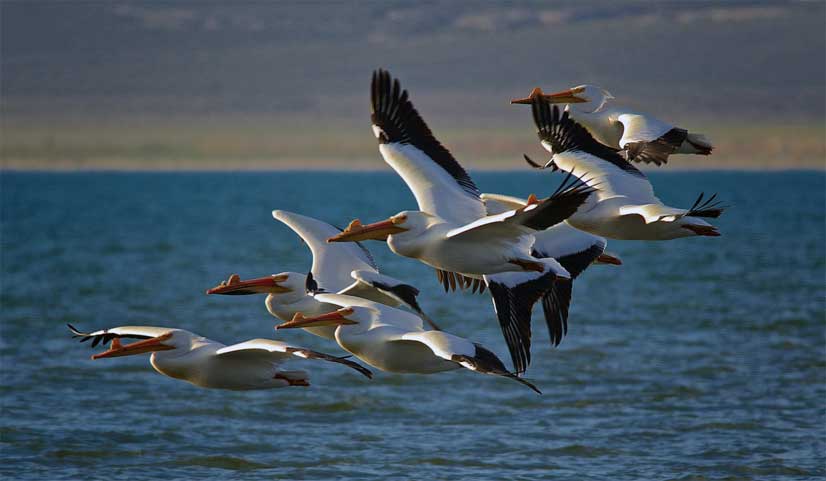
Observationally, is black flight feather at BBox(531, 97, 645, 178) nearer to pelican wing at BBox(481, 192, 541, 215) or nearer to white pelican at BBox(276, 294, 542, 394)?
pelican wing at BBox(481, 192, 541, 215)

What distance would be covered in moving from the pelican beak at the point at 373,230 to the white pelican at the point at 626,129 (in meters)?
1.22

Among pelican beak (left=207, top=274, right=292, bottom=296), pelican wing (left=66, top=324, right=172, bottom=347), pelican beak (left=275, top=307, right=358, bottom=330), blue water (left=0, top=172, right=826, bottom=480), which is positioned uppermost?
pelican beak (left=207, top=274, right=292, bottom=296)

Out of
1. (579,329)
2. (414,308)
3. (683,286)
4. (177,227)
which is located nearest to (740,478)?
(414,308)

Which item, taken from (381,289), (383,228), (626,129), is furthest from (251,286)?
(626,129)

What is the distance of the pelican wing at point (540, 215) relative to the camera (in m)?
8.12

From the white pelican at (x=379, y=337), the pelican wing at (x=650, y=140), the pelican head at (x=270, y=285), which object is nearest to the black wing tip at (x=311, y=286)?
the pelican head at (x=270, y=285)

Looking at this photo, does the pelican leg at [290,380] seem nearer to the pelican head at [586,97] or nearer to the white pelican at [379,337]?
the white pelican at [379,337]

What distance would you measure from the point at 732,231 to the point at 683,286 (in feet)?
85.6

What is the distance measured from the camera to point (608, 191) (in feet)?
32.3

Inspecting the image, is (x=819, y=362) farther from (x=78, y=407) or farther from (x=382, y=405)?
(x=78, y=407)

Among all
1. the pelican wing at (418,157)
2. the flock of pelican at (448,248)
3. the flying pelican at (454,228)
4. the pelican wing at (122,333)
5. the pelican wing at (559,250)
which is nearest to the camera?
the flying pelican at (454,228)

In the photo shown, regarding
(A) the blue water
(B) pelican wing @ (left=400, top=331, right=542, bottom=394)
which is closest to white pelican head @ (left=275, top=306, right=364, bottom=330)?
(B) pelican wing @ (left=400, top=331, right=542, bottom=394)

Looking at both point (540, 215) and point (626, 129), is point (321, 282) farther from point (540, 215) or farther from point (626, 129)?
point (540, 215)

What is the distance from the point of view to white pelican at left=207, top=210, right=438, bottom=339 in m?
10.1
